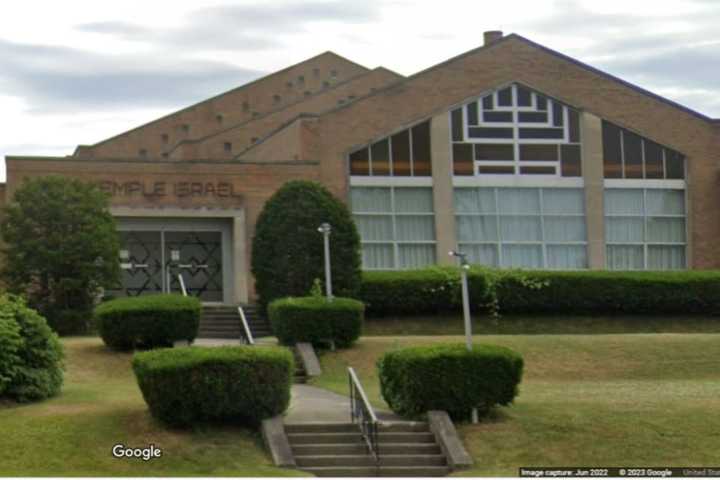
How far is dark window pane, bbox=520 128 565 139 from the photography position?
4784 centimetres

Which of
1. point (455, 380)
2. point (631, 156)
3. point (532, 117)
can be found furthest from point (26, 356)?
point (631, 156)

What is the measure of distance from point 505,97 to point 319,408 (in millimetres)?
22544

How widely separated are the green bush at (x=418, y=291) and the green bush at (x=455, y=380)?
51.8 ft

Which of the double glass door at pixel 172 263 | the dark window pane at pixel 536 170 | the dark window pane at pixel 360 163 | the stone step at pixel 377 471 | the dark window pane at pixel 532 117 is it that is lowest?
the stone step at pixel 377 471

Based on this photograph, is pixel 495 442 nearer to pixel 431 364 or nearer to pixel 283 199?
pixel 431 364

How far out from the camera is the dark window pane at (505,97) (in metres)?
47.7

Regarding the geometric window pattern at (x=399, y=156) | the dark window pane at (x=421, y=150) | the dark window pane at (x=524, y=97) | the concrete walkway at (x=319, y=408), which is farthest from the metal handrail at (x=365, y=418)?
the dark window pane at (x=524, y=97)

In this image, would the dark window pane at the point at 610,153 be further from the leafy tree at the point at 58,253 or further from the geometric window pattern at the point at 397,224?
the leafy tree at the point at 58,253

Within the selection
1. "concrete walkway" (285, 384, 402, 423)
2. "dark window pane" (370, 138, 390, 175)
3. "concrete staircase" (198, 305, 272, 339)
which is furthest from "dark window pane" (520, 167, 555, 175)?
"concrete walkway" (285, 384, 402, 423)

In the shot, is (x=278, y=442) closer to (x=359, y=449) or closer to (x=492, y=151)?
(x=359, y=449)

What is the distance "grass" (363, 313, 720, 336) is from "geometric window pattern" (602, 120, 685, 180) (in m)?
6.02

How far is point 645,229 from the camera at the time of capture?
159 feet

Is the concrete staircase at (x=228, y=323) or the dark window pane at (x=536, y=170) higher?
the dark window pane at (x=536, y=170)

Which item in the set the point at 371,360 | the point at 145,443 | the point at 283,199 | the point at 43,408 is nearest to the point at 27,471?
the point at 145,443
